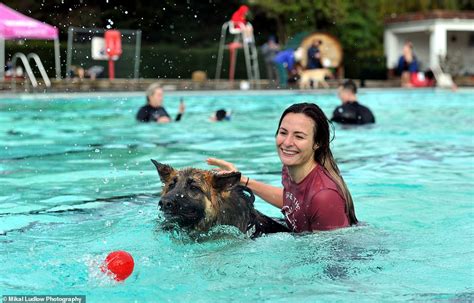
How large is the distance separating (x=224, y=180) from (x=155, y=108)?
9049mm

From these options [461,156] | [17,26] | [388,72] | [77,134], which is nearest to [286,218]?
[461,156]

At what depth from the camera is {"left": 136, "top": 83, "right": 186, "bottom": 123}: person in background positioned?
43.3 feet

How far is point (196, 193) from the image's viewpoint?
14.6ft

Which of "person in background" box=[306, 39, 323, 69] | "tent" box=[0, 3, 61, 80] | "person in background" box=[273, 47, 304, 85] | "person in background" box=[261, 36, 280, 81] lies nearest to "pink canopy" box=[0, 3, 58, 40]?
"tent" box=[0, 3, 61, 80]

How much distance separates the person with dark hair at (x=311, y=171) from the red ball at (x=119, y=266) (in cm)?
117

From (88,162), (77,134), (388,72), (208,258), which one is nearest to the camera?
(208,258)

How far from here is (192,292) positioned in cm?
407

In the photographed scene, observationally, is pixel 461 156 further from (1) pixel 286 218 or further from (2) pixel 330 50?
(2) pixel 330 50

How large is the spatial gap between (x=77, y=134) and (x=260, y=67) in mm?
20940

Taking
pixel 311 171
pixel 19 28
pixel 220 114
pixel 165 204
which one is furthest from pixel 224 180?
pixel 19 28

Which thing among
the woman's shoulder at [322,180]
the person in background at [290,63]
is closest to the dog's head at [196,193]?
the woman's shoulder at [322,180]

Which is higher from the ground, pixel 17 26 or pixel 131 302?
pixel 17 26

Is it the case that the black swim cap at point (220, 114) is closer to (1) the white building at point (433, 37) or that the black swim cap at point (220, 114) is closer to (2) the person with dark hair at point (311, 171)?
(2) the person with dark hair at point (311, 171)

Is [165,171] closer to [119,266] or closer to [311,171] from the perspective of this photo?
[119,266]
